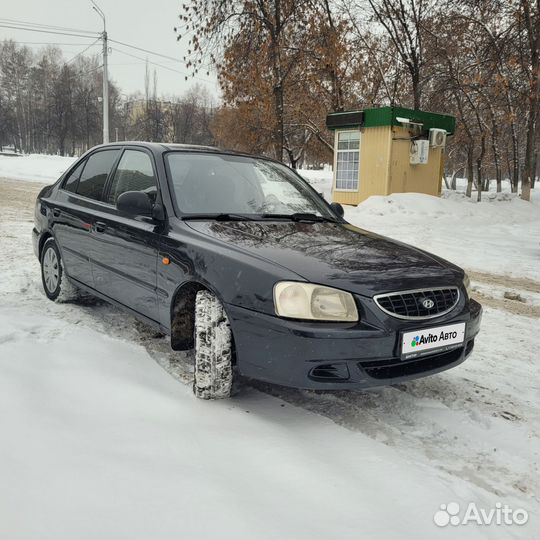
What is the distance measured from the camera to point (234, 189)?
145 inches

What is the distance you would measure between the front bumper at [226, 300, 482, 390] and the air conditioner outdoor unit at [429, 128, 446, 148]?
1603 cm

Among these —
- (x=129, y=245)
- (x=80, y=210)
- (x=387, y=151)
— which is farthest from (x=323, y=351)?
(x=387, y=151)

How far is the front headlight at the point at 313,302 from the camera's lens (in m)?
2.51

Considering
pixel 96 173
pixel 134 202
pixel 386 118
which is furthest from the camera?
pixel 386 118

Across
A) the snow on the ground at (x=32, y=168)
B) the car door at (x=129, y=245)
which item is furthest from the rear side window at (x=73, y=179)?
the snow on the ground at (x=32, y=168)

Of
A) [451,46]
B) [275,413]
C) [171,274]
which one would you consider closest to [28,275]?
[171,274]

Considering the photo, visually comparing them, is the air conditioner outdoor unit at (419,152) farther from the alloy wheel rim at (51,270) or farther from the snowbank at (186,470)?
the snowbank at (186,470)

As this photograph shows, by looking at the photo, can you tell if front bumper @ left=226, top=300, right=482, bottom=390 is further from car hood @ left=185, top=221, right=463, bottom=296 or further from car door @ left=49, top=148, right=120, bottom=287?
car door @ left=49, top=148, right=120, bottom=287

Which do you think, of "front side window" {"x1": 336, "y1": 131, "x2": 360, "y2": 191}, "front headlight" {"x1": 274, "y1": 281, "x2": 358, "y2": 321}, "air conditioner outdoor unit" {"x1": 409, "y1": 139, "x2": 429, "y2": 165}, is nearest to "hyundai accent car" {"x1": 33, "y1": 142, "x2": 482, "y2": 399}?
"front headlight" {"x1": 274, "y1": 281, "x2": 358, "y2": 321}

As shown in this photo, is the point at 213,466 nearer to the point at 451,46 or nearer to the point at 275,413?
the point at 275,413

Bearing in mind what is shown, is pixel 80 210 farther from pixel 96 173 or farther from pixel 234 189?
pixel 234 189

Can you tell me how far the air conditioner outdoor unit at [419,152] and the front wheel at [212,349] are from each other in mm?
15618

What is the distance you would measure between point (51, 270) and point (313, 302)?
122 inches

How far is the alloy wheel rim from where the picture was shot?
4613 mm
